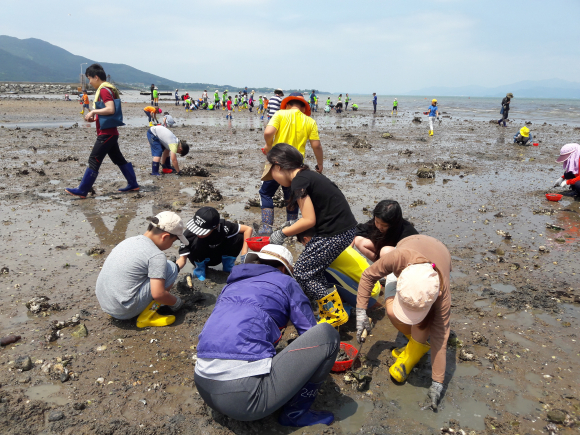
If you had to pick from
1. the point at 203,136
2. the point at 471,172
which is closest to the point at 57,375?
the point at 471,172

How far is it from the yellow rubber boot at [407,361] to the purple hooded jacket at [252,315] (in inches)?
35.8

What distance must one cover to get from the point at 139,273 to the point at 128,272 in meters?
0.09

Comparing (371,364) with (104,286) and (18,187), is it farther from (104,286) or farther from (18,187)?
(18,187)

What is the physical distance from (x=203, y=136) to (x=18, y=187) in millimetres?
9518

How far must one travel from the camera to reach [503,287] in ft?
13.7

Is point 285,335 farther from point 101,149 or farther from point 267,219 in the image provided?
point 101,149

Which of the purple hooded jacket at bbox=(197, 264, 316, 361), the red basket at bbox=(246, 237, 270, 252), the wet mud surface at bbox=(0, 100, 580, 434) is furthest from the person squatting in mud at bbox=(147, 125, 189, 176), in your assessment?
the purple hooded jacket at bbox=(197, 264, 316, 361)

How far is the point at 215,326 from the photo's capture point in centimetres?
215

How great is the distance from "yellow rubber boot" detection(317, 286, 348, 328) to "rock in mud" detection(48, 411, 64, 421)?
2.11m

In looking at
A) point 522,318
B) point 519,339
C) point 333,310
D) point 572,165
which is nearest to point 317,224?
point 333,310

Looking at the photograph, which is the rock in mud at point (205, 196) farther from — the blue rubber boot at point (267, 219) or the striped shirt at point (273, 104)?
the blue rubber boot at point (267, 219)

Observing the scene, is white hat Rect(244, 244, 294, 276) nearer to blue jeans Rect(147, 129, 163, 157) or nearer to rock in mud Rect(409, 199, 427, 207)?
rock in mud Rect(409, 199, 427, 207)

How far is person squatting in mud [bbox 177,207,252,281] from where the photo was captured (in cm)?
387

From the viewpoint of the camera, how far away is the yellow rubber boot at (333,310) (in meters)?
3.33
